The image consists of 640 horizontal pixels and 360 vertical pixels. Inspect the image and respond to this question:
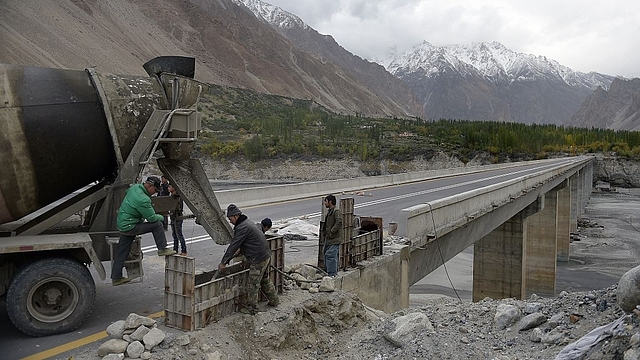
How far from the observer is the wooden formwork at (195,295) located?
→ 607 centimetres

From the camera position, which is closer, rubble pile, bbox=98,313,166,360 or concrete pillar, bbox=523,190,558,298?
rubble pile, bbox=98,313,166,360

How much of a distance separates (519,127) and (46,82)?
85.6 metres

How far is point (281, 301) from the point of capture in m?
7.60

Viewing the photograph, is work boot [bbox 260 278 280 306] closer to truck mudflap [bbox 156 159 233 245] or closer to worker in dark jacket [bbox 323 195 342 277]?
truck mudflap [bbox 156 159 233 245]

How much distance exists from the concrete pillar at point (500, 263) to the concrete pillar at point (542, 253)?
5.14 metres

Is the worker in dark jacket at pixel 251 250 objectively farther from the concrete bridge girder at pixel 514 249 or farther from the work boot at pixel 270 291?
the concrete bridge girder at pixel 514 249

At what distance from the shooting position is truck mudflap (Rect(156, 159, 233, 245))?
7.63m

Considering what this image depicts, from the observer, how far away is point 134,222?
21.8ft

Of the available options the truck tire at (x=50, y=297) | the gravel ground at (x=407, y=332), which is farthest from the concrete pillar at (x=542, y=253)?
the truck tire at (x=50, y=297)

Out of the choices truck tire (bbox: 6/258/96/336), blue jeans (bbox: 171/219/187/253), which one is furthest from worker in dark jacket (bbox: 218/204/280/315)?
blue jeans (bbox: 171/219/187/253)

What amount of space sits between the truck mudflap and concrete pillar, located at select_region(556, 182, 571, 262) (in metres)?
35.5

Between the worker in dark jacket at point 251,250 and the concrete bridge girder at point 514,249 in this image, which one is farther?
the concrete bridge girder at point 514,249

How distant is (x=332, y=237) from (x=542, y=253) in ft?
89.6

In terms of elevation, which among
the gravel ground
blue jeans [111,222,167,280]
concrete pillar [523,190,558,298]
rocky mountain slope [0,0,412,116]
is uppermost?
rocky mountain slope [0,0,412,116]
